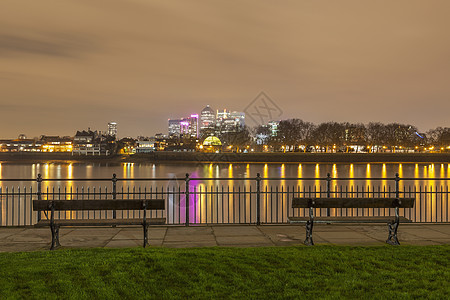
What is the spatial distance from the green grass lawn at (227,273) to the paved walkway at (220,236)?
143 cm

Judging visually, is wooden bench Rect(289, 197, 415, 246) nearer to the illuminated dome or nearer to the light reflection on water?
the light reflection on water

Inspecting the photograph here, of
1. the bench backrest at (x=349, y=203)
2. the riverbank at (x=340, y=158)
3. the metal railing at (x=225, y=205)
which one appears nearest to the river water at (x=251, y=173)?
the metal railing at (x=225, y=205)

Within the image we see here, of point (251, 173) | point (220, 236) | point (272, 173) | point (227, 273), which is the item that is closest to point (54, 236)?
point (220, 236)

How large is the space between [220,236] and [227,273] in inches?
159

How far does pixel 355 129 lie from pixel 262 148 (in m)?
38.7

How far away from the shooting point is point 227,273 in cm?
710

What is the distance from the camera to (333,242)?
10.4 metres

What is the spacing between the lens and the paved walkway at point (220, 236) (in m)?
10.2

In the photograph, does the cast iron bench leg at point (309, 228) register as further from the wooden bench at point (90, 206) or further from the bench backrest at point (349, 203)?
the wooden bench at point (90, 206)

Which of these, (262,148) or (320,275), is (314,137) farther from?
(320,275)

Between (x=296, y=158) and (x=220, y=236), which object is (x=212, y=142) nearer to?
(x=296, y=158)

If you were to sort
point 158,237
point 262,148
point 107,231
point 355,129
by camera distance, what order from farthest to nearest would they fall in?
point 262,148, point 355,129, point 107,231, point 158,237

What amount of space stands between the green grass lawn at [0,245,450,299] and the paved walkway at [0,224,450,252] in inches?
56.5

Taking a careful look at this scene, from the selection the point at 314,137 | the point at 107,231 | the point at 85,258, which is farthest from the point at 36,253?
the point at 314,137
